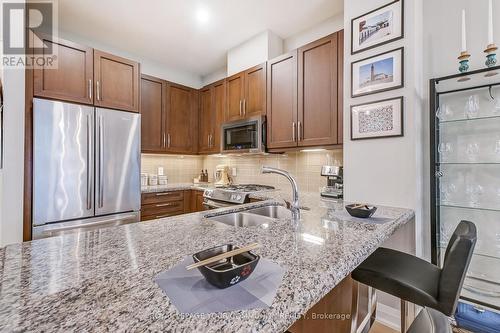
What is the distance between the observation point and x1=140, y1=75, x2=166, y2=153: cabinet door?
3.08 metres

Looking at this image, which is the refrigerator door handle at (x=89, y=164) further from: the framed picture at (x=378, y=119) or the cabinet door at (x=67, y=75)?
the framed picture at (x=378, y=119)

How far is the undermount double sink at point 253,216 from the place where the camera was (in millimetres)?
1547

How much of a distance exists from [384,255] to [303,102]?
1.57 m

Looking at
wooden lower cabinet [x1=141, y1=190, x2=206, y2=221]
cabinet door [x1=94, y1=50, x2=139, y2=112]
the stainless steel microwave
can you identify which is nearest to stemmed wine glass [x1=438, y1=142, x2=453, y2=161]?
the stainless steel microwave

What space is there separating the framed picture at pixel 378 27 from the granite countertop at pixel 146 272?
1410mm

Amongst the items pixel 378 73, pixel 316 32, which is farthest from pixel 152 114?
pixel 378 73

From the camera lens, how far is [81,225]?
220 centimetres

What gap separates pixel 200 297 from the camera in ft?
1.80

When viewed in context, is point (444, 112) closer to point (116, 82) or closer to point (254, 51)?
point (254, 51)

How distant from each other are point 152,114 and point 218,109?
2.91 feet

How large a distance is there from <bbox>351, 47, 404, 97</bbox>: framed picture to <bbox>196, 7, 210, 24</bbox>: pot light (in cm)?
155

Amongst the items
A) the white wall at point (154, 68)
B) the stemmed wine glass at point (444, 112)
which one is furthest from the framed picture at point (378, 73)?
the white wall at point (154, 68)

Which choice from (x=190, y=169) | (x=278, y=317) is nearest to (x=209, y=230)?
(x=278, y=317)

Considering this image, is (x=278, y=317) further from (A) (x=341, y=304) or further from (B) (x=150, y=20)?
(B) (x=150, y=20)
